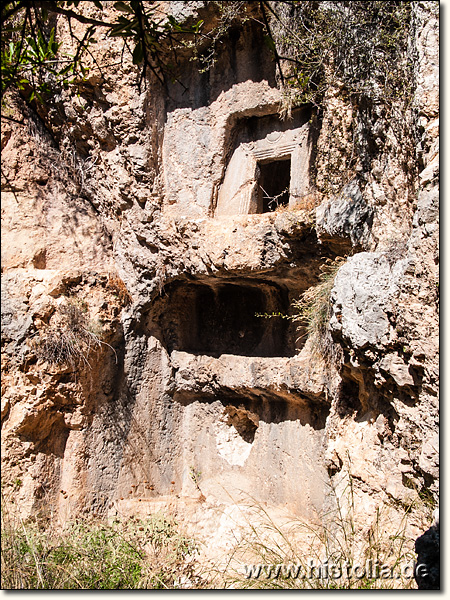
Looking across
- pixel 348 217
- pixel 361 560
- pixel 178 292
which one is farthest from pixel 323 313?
pixel 361 560

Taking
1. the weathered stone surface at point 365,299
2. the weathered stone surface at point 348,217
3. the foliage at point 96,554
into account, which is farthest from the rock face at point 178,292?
the weathered stone surface at point 365,299

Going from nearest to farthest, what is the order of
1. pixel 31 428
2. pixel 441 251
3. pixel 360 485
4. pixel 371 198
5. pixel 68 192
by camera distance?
pixel 441 251
pixel 360 485
pixel 371 198
pixel 31 428
pixel 68 192

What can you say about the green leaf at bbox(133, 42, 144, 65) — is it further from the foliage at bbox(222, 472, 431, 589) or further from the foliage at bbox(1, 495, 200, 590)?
the foliage at bbox(1, 495, 200, 590)

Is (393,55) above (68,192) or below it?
above

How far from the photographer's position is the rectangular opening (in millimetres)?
6125

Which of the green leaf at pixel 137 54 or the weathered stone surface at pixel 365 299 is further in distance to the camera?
the weathered stone surface at pixel 365 299

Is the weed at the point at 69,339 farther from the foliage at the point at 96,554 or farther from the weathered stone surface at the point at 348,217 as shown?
the weathered stone surface at the point at 348,217

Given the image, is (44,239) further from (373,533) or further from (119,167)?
(373,533)

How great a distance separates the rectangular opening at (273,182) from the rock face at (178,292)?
28 millimetres

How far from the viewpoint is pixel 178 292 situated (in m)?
6.33

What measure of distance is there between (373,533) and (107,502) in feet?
9.76

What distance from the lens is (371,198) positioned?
4742mm

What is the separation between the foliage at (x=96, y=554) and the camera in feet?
13.5

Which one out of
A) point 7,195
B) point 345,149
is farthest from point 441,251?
point 7,195
